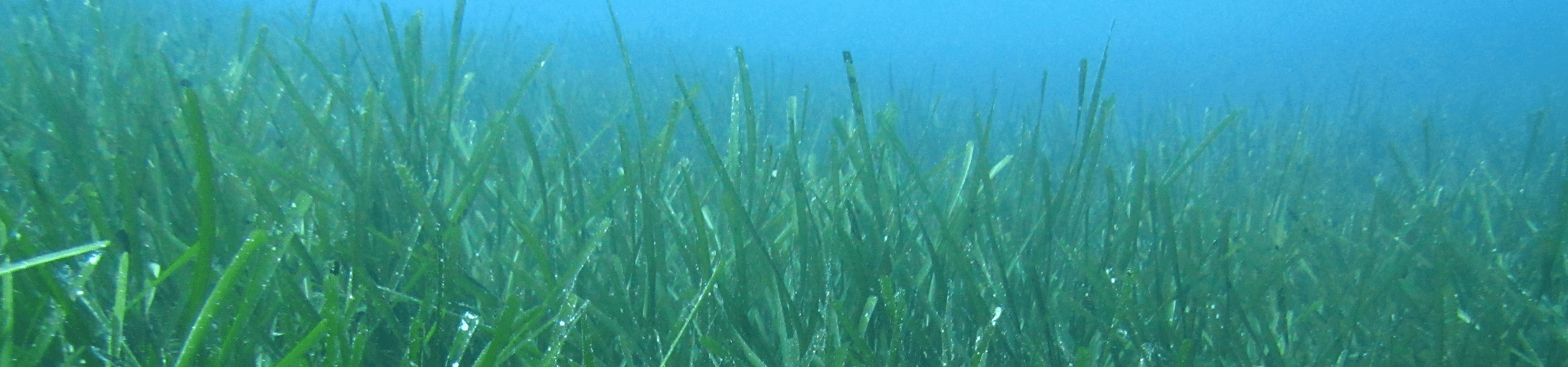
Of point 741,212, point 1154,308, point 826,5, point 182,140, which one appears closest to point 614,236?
point 741,212

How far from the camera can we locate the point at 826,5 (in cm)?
10062

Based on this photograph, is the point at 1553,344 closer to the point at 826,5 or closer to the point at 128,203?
the point at 128,203

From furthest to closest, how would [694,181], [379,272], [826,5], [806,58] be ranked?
[826,5]
[806,58]
[694,181]
[379,272]

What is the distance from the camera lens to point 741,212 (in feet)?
2.58

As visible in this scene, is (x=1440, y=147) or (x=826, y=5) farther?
(x=826, y=5)

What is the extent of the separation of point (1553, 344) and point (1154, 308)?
21.6 inches

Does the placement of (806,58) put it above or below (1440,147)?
above

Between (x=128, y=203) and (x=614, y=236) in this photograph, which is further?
(x=614, y=236)

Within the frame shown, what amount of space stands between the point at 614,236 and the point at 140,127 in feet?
1.45

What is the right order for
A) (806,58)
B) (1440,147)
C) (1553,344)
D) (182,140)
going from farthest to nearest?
(806,58)
(1440,147)
(182,140)
(1553,344)

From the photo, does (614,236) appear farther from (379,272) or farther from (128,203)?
(128,203)

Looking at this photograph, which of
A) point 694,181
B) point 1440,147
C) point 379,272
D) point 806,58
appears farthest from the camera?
point 806,58

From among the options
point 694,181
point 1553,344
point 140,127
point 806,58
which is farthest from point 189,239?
point 806,58

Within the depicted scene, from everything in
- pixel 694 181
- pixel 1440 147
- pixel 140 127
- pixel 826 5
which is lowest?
pixel 140 127
